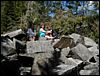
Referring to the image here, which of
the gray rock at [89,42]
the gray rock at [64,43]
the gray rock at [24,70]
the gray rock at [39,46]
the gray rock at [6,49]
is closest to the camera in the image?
the gray rock at [24,70]

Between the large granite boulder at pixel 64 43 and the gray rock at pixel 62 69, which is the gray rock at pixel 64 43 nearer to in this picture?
the large granite boulder at pixel 64 43

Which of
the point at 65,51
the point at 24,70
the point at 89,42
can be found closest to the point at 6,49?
the point at 24,70

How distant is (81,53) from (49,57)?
2184 millimetres

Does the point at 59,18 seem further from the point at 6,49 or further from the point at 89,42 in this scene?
the point at 6,49

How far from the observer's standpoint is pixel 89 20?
17219mm

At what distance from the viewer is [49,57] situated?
35.5 ft

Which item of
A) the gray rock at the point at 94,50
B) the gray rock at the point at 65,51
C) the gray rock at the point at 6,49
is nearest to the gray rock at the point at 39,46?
the gray rock at the point at 65,51

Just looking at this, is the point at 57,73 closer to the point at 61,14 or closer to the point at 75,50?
the point at 75,50

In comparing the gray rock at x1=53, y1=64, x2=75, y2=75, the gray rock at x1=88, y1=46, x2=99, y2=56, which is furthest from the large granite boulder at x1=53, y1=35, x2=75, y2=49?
the gray rock at x1=53, y1=64, x2=75, y2=75

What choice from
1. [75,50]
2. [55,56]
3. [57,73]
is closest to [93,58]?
[75,50]

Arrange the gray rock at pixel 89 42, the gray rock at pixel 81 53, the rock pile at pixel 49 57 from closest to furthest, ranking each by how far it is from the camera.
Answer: the rock pile at pixel 49 57 → the gray rock at pixel 81 53 → the gray rock at pixel 89 42

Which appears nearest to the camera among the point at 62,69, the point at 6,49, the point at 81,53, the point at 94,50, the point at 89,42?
the point at 62,69

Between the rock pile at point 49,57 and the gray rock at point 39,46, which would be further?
the gray rock at point 39,46

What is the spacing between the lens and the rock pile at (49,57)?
9688 mm
